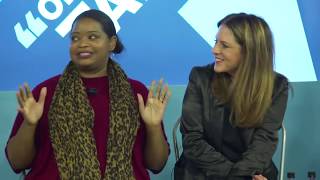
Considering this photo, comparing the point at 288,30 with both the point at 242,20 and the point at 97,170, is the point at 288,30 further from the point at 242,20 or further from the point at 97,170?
the point at 97,170

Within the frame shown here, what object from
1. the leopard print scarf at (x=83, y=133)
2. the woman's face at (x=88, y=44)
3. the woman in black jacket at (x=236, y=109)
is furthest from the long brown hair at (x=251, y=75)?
the woman's face at (x=88, y=44)

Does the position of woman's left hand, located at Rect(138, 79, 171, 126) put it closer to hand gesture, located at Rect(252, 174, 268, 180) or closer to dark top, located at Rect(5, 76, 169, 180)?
dark top, located at Rect(5, 76, 169, 180)

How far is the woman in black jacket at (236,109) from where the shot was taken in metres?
1.99

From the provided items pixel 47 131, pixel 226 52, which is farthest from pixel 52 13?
pixel 226 52

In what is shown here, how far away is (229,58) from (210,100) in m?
0.20

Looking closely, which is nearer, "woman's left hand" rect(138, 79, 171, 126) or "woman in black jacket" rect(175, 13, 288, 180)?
"woman's left hand" rect(138, 79, 171, 126)

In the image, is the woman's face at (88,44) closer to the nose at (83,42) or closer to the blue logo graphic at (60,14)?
the nose at (83,42)

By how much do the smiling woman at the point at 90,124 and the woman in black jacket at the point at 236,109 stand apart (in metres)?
0.18

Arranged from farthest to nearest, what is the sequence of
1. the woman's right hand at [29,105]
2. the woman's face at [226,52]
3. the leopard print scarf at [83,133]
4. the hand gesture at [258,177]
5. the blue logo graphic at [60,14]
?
the blue logo graphic at [60,14] < the woman's face at [226,52] < the hand gesture at [258,177] < the leopard print scarf at [83,133] < the woman's right hand at [29,105]

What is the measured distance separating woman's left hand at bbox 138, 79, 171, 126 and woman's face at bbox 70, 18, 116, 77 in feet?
0.84

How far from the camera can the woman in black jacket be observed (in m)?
1.99

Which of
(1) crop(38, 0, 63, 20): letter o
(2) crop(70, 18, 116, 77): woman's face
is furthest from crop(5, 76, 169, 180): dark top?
(1) crop(38, 0, 63, 20): letter o

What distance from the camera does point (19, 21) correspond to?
270 cm

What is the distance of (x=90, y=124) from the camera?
1.87 metres
